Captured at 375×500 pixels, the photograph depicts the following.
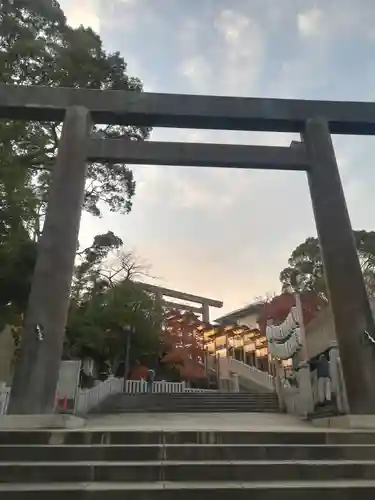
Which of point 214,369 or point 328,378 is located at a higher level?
point 214,369

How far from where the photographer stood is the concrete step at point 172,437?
162 inches

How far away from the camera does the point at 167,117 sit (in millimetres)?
7398

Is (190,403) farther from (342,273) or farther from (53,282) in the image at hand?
(53,282)

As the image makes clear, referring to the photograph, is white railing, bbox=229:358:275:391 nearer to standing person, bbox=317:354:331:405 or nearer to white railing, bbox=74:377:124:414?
white railing, bbox=74:377:124:414

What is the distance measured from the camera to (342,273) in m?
6.22

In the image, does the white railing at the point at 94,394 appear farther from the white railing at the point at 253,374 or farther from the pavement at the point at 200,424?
the white railing at the point at 253,374

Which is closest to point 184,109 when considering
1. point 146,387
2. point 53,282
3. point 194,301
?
point 53,282

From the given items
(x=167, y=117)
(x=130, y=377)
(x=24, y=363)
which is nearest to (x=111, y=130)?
(x=167, y=117)

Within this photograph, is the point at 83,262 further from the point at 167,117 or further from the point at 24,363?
the point at 24,363

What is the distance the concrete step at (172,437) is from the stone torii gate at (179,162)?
0.93m

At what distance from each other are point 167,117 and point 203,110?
2.34 ft
